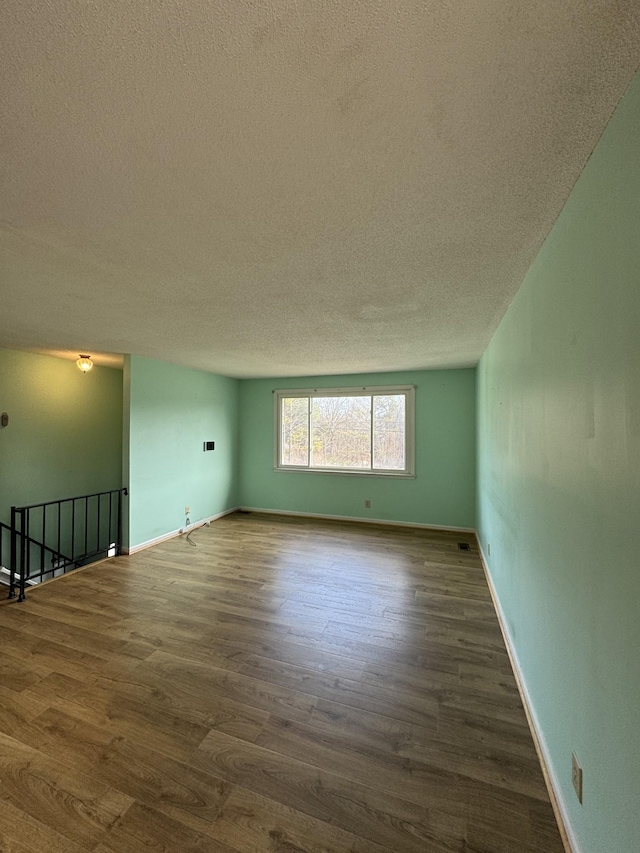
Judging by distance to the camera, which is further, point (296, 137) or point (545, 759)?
point (545, 759)

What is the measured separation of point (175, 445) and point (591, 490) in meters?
4.72

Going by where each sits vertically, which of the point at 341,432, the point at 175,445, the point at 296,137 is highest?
the point at 296,137

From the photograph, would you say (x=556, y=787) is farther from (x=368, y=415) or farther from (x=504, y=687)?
(x=368, y=415)

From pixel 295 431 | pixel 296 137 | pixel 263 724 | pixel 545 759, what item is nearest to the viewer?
pixel 296 137

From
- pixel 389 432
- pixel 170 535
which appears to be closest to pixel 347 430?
pixel 389 432

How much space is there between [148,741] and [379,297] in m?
2.76


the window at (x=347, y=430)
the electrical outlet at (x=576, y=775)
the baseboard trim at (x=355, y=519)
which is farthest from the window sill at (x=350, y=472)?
the electrical outlet at (x=576, y=775)

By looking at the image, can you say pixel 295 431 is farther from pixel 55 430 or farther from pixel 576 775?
pixel 576 775

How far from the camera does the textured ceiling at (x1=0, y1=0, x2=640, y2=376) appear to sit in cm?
75

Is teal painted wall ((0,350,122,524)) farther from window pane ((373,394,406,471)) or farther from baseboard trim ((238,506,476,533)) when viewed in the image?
window pane ((373,394,406,471))

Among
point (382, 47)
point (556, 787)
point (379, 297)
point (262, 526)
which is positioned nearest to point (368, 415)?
point (262, 526)

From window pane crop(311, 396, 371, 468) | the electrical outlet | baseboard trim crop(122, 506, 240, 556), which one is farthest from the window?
the electrical outlet

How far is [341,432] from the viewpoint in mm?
5629

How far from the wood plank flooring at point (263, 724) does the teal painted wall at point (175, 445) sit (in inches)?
51.6
